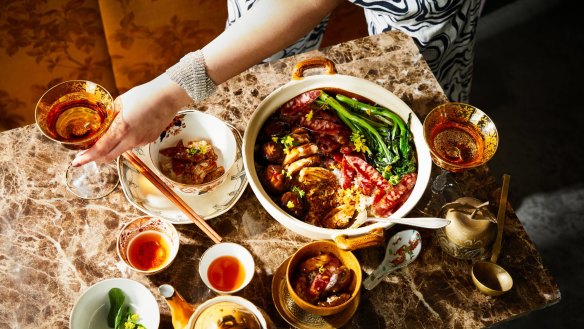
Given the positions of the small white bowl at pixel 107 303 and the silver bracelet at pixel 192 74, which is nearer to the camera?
the small white bowl at pixel 107 303

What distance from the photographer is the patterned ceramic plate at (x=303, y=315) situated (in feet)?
4.87

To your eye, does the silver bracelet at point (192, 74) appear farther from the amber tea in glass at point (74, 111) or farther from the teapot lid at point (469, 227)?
the teapot lid at point (469, 227)

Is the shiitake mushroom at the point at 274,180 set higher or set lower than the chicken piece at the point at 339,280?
higher

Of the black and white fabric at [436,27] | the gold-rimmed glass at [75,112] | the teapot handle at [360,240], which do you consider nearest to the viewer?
the teapot handle at [360,240]

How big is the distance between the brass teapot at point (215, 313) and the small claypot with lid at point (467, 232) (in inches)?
24.8

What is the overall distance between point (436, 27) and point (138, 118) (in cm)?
119

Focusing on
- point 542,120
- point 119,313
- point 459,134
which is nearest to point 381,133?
point 459,134

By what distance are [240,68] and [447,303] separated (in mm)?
1000

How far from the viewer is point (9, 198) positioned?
1677 millimetres

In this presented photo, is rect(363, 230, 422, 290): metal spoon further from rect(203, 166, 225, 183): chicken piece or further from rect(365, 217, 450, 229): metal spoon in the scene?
rect(203, 166, 225, 183): chicken piece

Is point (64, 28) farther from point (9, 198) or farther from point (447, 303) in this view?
point (447, 303)

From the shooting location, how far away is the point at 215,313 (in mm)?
1342

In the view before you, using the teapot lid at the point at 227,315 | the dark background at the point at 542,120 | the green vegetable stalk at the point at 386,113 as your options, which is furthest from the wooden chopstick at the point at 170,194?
the dark background at the point at 542,120

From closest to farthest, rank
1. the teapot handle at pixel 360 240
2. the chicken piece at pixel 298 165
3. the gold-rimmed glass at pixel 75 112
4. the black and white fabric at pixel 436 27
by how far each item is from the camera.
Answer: the teapot handle at pixel 360 240 < the gold-rimmed glass at pixel 75 112 < the chicken piece at pixel 298 165 < the black and white fabric at pixel 436 27
